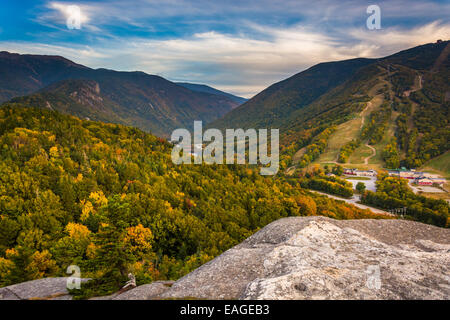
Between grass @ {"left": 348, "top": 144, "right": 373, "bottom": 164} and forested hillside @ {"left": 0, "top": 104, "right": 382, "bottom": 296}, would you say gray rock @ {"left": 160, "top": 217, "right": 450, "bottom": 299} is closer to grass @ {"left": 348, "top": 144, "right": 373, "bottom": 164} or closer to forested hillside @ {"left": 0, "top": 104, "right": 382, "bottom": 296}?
forested hillside @ {"left": 0, "top": 104, "right": 382, "bottom": 296}

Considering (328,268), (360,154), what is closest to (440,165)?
(360,154)

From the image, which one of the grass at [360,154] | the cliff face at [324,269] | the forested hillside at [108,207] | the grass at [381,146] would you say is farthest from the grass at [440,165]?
the cliff face at [324,269]

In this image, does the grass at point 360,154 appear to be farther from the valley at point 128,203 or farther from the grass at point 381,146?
the valley at point 128,203

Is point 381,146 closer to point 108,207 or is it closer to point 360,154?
point 360,154
